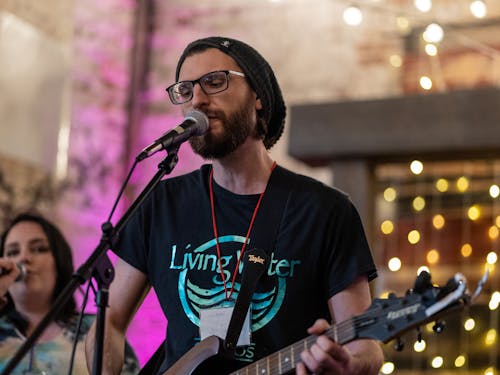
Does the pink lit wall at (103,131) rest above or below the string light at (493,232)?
above

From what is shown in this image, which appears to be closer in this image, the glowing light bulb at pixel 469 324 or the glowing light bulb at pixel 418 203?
the glowing light bulb at pixel 469 324

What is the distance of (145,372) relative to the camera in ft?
8.48

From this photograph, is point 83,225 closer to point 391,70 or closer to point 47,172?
point 47,172

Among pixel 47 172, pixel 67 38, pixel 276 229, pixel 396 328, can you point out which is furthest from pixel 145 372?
pixel 67 38

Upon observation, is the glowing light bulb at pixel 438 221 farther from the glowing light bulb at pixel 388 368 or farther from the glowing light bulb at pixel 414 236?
the glowing light bulb at pixel 388 368

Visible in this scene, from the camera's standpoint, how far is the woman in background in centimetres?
332

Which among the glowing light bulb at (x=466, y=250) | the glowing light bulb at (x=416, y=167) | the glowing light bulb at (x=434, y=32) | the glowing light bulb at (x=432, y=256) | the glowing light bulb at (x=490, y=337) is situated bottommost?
the glowing light bulb at (x=490, y=337)

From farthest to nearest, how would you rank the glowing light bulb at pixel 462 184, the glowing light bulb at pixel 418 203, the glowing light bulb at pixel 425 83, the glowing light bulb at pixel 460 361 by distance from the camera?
the glowing light bulb at pixel 425 83, the glowing light bulb at pixel 418 203, the glowing light bulb at pixel 462 184, the glowing light bulb at pixel 460 361

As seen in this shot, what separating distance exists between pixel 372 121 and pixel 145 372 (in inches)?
114

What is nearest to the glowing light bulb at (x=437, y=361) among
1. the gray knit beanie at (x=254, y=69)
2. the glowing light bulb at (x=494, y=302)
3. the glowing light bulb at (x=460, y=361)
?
the glowing light bulb at (x=460, y=361)

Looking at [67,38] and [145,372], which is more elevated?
[67,38]

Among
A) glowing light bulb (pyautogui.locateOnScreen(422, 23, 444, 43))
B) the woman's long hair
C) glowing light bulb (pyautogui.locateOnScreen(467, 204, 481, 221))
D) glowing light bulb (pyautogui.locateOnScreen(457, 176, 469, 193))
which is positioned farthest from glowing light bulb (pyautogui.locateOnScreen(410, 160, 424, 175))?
the woman's long hair

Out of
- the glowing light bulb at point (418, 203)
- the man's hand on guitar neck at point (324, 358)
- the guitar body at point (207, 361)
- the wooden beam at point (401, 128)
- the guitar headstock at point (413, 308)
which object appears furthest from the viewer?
the glowing light bulb at point (418, 203)

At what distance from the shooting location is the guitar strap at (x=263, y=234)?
238cm
